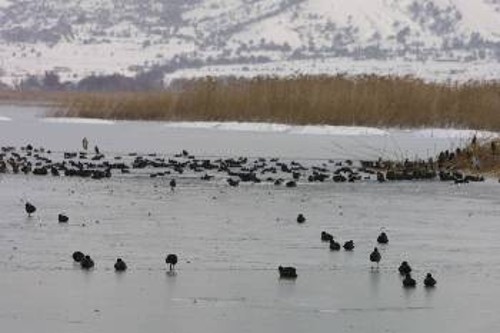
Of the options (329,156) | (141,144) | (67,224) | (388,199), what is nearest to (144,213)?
(67,224)

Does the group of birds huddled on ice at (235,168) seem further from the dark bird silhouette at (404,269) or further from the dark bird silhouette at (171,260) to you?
the dark bird silhouette at (404,269)

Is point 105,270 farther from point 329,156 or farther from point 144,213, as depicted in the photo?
point 329,156

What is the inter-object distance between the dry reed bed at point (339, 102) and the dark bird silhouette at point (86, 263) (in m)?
32.8

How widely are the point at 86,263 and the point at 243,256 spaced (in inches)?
87.7

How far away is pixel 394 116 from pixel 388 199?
25994 mm

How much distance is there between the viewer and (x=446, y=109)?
49.7m

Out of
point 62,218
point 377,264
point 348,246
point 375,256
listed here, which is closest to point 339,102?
point 62,218

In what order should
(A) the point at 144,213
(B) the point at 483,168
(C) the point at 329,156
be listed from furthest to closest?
(C) the point at 329,156, (B) the point at 483,168, (A) the point at 144,213

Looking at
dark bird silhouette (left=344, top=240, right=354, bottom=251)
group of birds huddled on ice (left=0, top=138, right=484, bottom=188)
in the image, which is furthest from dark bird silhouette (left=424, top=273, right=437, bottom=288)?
group of birds huddled on ice (left=0, top=138, right=484, bottom=188)

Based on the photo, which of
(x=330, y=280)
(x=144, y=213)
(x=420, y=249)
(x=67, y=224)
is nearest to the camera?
(x=330, y=280)

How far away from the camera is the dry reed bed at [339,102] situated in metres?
49.0

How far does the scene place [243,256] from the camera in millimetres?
16062

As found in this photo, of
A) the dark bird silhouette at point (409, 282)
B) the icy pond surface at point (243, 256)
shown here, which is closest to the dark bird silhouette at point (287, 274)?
the icy pond surface at point (243, 256)

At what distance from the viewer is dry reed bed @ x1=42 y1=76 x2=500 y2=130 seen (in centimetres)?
4903
